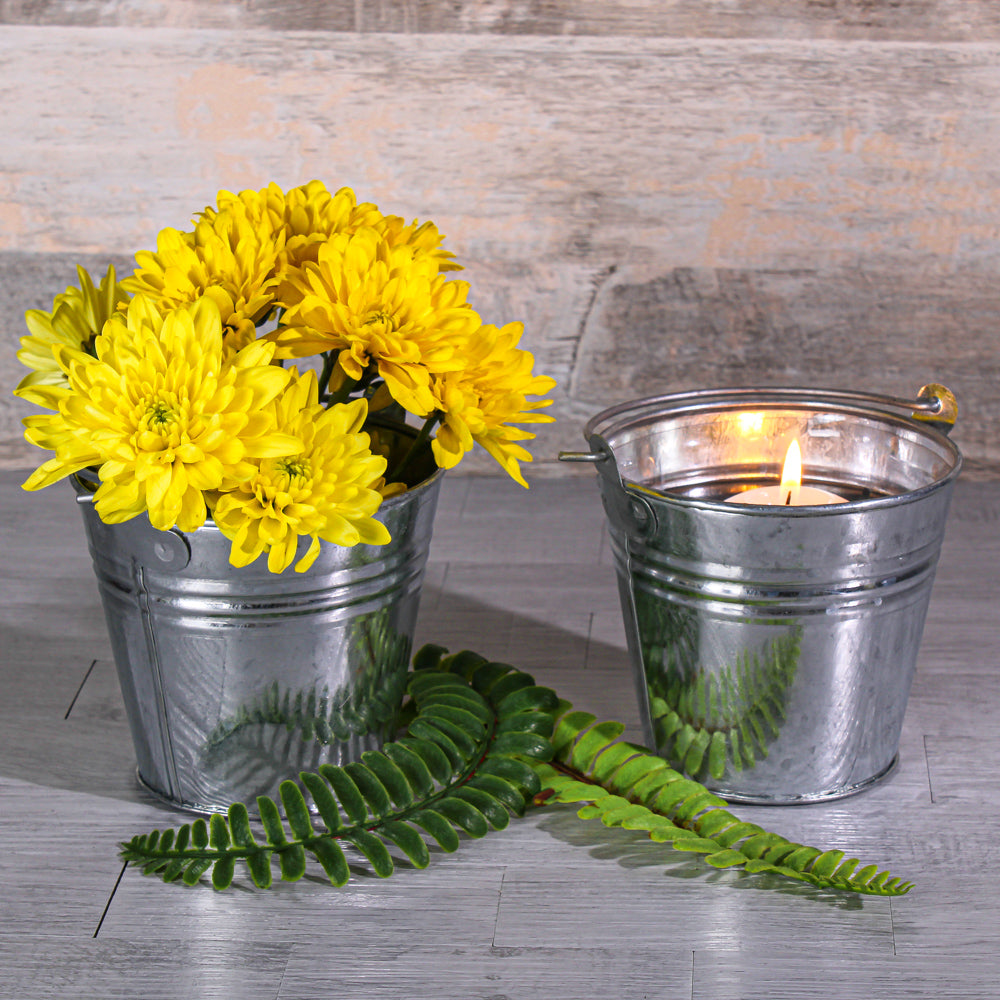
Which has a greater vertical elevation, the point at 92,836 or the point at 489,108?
the point at 489,108

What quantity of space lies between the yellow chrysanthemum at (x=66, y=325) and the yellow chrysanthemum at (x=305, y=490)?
0.51 ft

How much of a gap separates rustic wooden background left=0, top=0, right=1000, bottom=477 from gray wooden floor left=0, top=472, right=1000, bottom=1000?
620 millimetres

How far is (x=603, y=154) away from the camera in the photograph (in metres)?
1.50

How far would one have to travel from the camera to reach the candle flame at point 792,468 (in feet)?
2.94

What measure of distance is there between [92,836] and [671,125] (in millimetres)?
1041

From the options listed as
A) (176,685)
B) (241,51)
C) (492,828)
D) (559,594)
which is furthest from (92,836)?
(241,51)

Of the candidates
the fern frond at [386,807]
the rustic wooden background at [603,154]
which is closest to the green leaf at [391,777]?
the fern frond at [386,807]

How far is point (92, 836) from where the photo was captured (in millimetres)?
833

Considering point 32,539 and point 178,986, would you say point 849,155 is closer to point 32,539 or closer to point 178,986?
point 32,539

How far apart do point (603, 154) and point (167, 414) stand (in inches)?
37.8

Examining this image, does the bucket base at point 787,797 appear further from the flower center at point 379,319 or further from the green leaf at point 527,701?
the flower center at point 379,319

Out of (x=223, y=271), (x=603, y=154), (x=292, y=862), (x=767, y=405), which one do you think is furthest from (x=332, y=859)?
(x=603, y=154)

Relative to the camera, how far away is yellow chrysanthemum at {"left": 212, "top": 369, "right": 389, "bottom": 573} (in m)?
0.69

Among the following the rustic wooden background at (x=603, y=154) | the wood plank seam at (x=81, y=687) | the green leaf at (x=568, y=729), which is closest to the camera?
the green leaf at (x=568, y=729)
